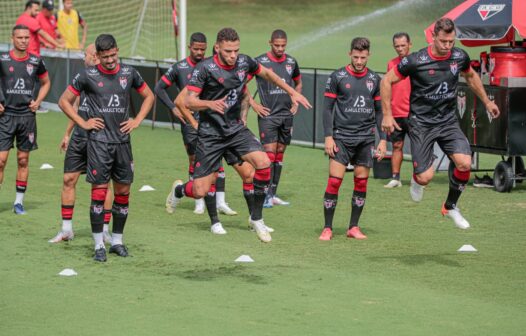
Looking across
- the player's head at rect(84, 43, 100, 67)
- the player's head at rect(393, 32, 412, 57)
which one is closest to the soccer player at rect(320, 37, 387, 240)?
the player's head at rect(84, 43, 100, 67)

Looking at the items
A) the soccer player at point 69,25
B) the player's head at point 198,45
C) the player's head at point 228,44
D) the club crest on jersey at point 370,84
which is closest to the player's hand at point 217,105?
the player's head at point 228,44

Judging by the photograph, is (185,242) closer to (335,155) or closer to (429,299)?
(335,155)

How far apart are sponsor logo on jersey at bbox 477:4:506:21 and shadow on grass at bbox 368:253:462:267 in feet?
19.8

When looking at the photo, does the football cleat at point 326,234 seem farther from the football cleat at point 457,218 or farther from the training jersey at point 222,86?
the training jersey at point 222,86

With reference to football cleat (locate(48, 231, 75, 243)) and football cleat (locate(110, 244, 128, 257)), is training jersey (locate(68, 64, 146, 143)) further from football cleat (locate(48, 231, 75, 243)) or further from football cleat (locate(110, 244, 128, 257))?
football cleat (locate(48, 231, 75, 243))

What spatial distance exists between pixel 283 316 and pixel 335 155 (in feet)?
13.4

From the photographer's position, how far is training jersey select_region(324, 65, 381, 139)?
43.8ft

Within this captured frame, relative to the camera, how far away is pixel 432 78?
12273 millimetres

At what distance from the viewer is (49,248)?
41.6 ft

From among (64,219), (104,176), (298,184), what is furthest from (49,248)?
(298,184)

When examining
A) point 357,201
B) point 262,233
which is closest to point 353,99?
point 357,201

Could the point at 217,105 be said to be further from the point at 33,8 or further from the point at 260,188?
the point at 33,8

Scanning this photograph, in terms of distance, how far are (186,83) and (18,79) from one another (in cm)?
215

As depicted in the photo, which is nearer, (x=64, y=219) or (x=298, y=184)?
(x=64, y=219)
